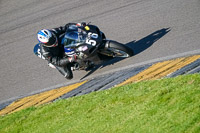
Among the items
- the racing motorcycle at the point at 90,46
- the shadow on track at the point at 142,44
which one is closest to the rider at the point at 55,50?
the racing motorcycle at the point at 90,46

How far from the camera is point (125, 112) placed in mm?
6844

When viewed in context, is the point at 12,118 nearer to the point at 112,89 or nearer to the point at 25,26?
the point at 112,89

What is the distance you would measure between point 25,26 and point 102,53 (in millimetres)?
5736

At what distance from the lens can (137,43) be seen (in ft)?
35.1

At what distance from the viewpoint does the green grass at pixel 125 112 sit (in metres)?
5.96

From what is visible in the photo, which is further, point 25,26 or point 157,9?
point 25,26

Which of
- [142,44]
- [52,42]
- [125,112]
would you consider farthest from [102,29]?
[125,112]

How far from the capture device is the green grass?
5965 millimetres

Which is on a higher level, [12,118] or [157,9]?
[157,9]

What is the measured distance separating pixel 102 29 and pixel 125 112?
6.01m

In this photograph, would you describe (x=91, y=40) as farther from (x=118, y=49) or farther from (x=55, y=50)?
(x=55, y=50)

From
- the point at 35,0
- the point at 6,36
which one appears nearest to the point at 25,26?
the point at 6,36

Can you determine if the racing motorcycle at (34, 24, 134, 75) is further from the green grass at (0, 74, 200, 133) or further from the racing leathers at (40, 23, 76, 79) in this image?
the green grass at (0, 74, 200, 133)

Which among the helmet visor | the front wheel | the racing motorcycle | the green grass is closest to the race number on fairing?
the racing motorcycle
